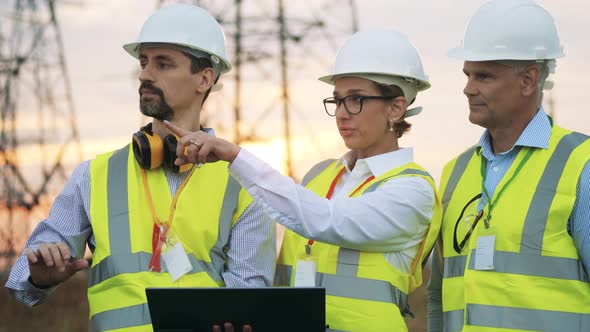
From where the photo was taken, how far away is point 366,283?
552 centimetres

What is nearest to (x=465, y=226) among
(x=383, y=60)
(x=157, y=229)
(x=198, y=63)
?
(x=383, y=60)

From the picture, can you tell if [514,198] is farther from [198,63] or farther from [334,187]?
[198,63]

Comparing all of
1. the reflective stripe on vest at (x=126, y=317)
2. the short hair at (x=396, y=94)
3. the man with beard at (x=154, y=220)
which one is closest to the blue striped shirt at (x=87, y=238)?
the man with beard at (x=154, y=220)

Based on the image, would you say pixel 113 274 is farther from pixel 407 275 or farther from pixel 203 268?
pixel 407 275

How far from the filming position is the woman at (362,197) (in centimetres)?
516

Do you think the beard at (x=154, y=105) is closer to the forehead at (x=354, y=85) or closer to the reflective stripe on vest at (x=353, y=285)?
the forehead at (x=354, y=85)

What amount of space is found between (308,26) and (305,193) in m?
15.2

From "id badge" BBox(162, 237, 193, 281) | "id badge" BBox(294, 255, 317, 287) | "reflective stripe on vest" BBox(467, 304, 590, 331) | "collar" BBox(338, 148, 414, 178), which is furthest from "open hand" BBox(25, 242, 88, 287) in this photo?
"reflective stripe on vest" BBox(467, 304, 590, 331)

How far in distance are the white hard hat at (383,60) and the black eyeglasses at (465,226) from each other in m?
0.82

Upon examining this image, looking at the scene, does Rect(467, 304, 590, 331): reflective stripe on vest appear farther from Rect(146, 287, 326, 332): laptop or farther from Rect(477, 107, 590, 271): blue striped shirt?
Rect(146, 287, 326, 332): laptop

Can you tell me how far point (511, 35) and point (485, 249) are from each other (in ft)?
4.02

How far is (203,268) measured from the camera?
552cm

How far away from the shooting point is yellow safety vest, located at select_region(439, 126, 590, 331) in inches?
201

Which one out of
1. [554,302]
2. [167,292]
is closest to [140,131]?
[167,292]
